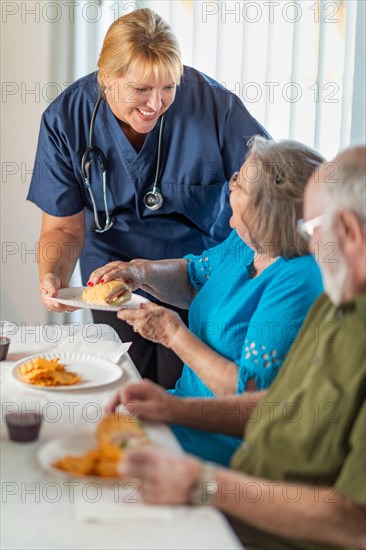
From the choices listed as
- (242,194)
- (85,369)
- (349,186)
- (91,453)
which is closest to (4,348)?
(85,369)

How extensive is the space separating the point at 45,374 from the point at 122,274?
669 millimetres

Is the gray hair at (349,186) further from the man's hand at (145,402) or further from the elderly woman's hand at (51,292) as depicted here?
the elderly woman's hand at (51,292)

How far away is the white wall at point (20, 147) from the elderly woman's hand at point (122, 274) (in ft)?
3.83

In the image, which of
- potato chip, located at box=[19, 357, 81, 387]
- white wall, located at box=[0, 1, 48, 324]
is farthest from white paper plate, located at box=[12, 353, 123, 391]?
white wall, located at box=[0, 1, 48, 324]

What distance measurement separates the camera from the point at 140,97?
220 cm

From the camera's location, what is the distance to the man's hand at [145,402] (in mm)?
1356

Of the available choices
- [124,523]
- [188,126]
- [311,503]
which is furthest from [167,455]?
[188,126]

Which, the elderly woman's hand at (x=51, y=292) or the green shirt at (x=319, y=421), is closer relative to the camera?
the green shirt at (x=319, y=421)

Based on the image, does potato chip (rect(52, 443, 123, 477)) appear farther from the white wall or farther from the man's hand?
the white wall

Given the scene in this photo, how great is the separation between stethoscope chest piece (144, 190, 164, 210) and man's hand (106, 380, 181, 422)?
1.12 meters

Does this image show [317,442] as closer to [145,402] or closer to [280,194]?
[145,402]

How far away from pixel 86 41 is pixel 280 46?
32.0 inches

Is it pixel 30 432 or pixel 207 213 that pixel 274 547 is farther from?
pixel 207 213

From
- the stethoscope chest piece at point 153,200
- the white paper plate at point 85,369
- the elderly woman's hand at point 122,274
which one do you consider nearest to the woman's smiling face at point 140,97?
the stethoscope chest piece at point 153,200
